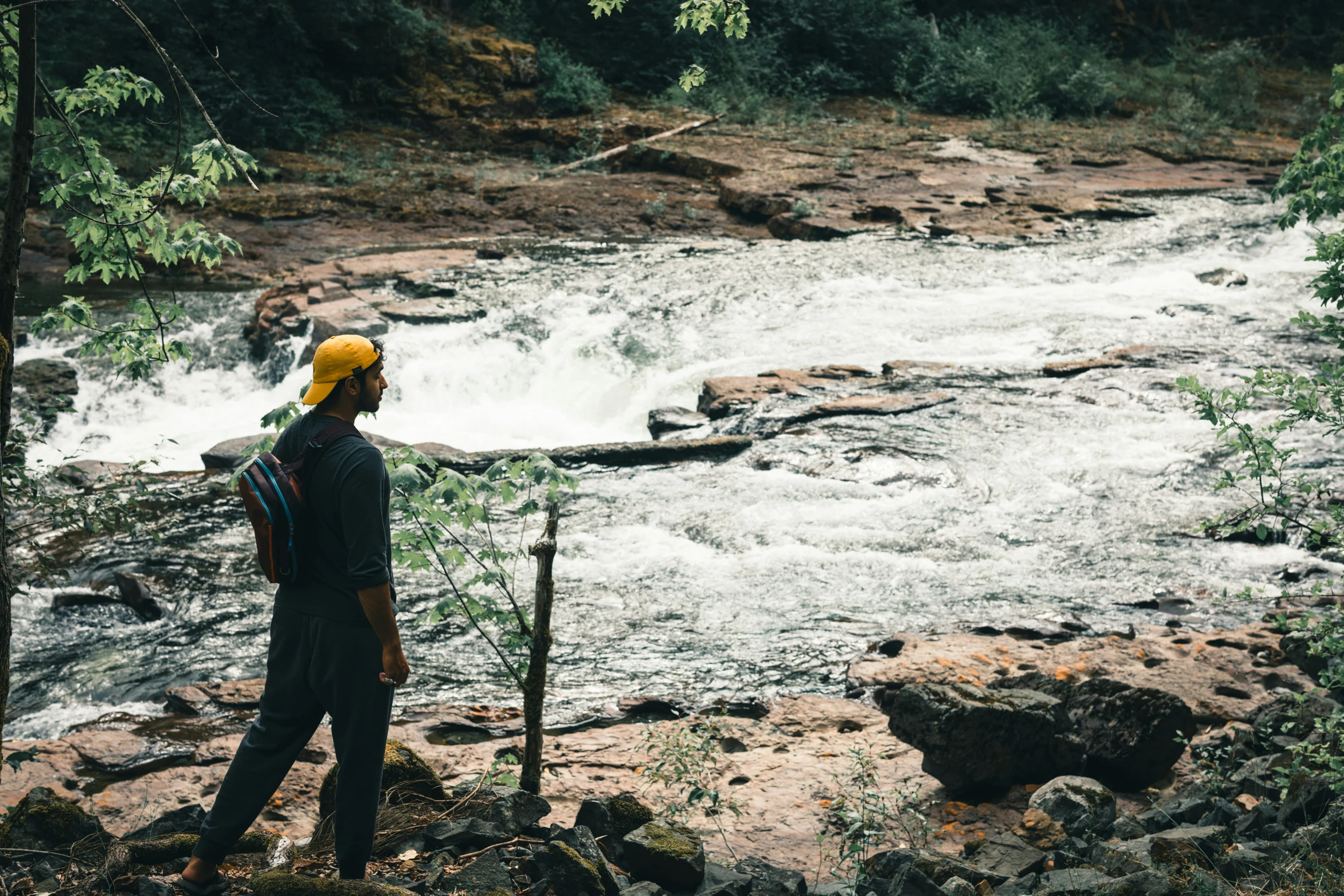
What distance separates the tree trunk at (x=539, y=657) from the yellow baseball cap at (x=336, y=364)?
1162 millimetres

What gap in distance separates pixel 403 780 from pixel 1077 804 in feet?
9.19

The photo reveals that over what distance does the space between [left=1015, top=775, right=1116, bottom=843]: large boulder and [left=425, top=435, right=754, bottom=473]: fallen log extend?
575 cm

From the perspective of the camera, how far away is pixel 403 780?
4.14 metres

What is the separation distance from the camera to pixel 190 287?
15555 millimetres

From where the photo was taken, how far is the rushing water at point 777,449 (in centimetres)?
679

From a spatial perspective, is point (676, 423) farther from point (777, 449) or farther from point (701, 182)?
point (701, 182)

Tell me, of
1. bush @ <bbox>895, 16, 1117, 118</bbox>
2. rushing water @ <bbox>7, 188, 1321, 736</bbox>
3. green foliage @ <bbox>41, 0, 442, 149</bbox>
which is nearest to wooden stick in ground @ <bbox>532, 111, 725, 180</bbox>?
rushing water @ <bbox>7, 188, 1321, 736</bbox>

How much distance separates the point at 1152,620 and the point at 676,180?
49.9ft

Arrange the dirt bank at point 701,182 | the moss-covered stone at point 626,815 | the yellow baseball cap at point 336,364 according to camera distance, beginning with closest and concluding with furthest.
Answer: the yellow baseball cap at point 336,364, the moss-covered stone at point 626,815, the dirt bank at point 701,182

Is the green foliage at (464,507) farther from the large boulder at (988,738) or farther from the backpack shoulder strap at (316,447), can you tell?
the large boulder at (988,738)

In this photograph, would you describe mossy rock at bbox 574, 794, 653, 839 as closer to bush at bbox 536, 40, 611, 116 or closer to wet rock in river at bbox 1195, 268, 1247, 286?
wet rock in river at bbox 1195, 268, 1247, 286

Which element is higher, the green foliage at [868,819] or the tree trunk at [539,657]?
the tree trunk at [539,657]

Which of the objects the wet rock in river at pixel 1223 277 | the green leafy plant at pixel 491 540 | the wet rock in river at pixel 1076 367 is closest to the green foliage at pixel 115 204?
the green leafy plant at pixel 491 540

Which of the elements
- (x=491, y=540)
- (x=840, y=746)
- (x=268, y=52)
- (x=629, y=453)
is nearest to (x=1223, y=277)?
(x=629, y=453)
